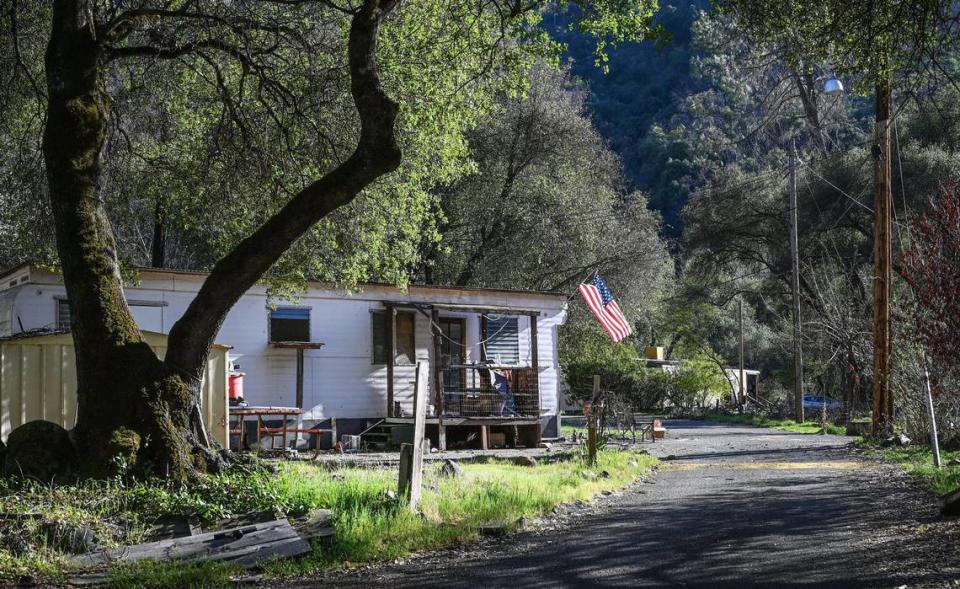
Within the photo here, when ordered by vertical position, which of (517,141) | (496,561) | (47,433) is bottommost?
(496,561)

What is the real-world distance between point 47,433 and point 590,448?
291 inches

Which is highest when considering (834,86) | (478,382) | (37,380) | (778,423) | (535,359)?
(834,86)

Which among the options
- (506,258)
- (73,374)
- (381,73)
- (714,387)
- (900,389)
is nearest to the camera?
(73,374)

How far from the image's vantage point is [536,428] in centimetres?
2094

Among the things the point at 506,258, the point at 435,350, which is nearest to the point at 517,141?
the point at 506,258

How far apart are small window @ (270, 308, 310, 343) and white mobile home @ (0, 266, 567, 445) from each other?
0.02 metres

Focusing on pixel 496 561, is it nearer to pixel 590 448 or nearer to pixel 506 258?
pixel 590 448

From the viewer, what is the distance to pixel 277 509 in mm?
8328

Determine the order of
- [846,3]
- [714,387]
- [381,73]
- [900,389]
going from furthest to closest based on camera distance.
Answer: [714,387], [900,389], [381,73], [846,3]

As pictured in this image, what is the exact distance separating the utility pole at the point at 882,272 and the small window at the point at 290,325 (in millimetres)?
10099

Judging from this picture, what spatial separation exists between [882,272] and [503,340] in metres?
7.45

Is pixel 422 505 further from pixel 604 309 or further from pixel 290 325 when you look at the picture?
pixel 604 309

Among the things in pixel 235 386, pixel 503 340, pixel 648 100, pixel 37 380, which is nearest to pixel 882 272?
pixel 503 340

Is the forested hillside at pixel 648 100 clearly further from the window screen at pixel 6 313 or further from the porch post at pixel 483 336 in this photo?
the window screen at pixel 6 313
